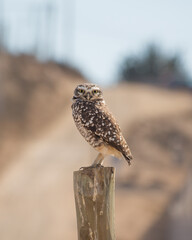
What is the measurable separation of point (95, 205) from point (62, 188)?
23828 millimetres

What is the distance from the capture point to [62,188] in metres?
29.7

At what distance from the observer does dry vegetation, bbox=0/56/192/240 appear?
27672 mm

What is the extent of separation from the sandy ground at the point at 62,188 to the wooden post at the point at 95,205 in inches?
809

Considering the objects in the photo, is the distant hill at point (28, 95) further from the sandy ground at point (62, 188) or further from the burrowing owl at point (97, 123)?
the burrowing owl at point (97, 123)

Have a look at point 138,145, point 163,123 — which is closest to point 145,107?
point 163,123

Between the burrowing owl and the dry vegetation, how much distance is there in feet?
61.9

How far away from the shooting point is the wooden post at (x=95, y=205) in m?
6.04

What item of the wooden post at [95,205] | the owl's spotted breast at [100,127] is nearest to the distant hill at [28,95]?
the owl's spotted breast at [100,127]

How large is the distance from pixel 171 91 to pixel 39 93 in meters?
11.9

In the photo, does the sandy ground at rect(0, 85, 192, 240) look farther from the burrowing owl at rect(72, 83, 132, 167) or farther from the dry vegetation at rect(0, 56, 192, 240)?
the burrowing owl at rect(72, 83, 132, 167)

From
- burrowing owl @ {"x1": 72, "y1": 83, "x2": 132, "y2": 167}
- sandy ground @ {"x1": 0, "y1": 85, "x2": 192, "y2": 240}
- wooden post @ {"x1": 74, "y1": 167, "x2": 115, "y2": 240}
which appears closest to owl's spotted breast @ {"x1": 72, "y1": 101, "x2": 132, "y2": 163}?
burrowing owl @ {"x1": 72, "y1": 83, "x2": 132, "y2": 167}

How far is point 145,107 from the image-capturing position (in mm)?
40000

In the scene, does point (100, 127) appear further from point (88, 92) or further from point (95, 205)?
point (95, 205)

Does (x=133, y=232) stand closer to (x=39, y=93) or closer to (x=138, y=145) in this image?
(x=138, y=145)
